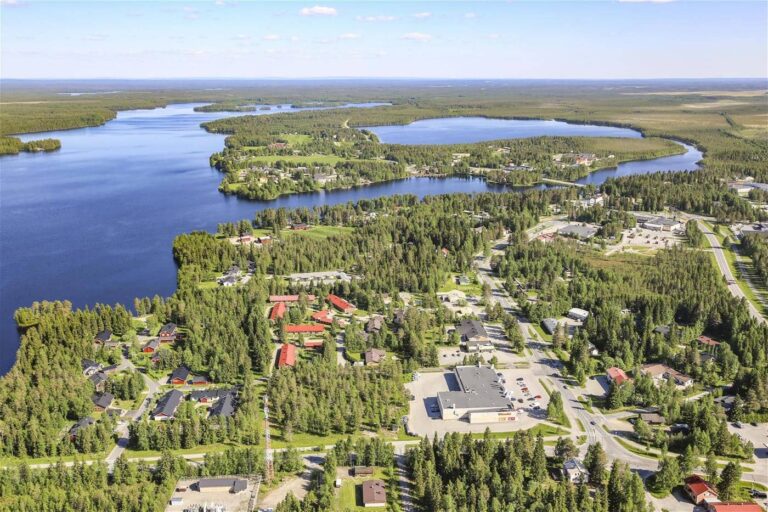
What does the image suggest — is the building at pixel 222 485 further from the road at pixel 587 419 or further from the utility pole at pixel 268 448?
the road at pixel 587 419

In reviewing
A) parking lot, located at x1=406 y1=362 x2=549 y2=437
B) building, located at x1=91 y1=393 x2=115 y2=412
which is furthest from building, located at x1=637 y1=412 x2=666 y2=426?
building, located at x1=91 y1=393 x2=115 y2=412

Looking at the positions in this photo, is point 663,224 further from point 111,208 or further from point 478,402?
point 111,208

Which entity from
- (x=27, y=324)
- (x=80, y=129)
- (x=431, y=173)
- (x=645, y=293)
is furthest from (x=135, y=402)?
(x=80, y=129)

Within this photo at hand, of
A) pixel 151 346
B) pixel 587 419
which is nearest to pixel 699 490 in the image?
pixel 587 419

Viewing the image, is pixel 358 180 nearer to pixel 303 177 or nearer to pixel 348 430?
pixel 303 177

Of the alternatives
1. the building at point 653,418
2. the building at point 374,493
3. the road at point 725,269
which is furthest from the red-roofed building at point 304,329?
the road at point 725,269
